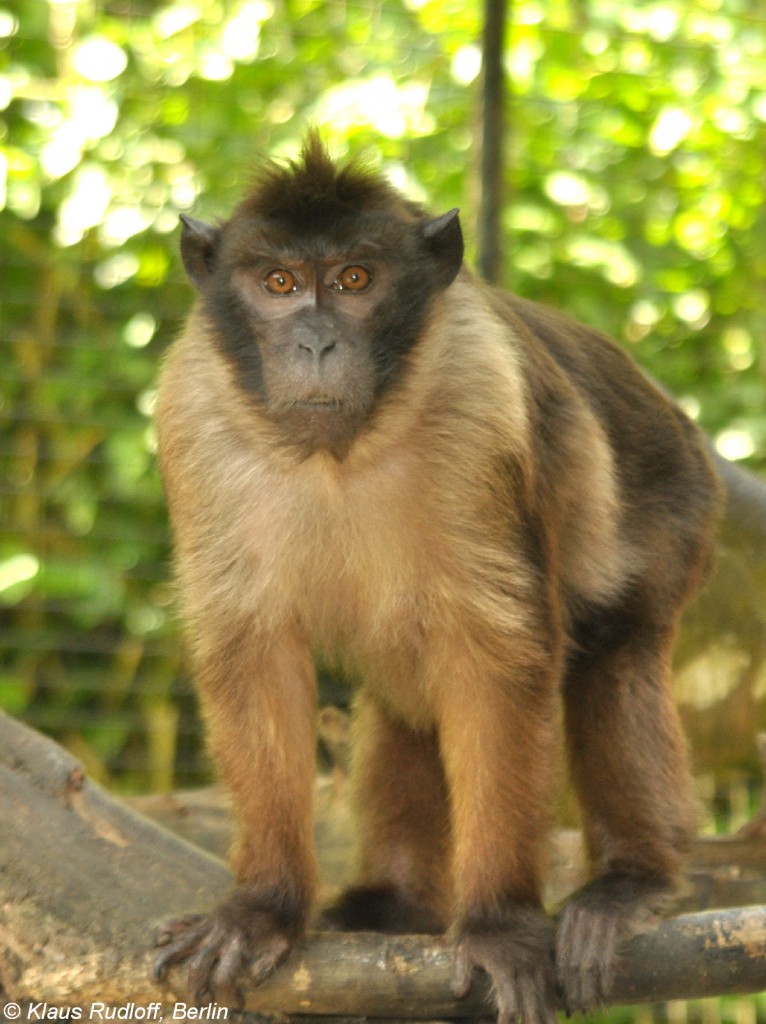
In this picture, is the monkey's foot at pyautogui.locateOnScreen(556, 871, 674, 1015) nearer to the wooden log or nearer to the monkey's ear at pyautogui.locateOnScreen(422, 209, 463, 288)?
the wooden log

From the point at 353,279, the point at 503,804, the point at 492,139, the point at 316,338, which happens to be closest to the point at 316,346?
the point at 316,338

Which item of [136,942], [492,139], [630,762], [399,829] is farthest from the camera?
[492,139]

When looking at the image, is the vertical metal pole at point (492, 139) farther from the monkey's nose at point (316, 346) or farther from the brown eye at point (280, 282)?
the monkey's nose at point (316, 346)

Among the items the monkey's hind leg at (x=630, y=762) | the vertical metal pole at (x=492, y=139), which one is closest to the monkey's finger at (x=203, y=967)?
the monkey's hind leg at (x=630, y=762)

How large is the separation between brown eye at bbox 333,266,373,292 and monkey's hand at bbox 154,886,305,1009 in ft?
5.18

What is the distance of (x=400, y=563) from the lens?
3689 mm

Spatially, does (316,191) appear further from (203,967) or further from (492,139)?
(492,139)

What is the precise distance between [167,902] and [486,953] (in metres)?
1.03

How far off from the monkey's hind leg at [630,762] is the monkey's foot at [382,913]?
0.55 meters

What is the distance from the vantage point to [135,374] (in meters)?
7.40

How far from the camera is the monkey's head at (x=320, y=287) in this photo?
3402 mm

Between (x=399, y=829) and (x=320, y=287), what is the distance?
1742mm

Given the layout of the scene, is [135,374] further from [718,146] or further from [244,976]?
[244,976]

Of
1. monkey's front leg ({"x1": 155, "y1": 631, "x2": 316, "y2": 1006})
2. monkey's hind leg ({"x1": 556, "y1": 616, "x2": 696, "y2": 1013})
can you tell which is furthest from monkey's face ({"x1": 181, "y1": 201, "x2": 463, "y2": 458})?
monkey's hind leg ({"x1": 556, "y1": 616, "x2": 696, "y2": 1013})
